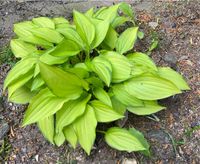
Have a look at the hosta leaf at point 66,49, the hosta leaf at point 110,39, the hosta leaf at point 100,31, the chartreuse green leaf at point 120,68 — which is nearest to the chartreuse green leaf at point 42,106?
the hosta leaf at point 66,49

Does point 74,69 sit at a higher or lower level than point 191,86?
higher

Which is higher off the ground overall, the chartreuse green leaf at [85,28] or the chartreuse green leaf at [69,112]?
the chartreuse green leaf at [85,28]

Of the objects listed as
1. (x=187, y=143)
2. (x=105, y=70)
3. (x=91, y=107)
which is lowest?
(x=187, y=143)

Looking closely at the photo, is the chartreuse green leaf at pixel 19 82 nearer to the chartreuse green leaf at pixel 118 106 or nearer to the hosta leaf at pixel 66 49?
the hosta leaf at pixel 66 49

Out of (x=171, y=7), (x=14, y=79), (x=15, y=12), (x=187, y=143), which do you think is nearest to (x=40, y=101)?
(x=14, y=79)

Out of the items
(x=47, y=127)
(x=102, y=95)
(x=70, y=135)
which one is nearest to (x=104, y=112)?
(x=102, y=95)

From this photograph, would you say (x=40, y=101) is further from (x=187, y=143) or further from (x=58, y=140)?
(x=187, y=143)
